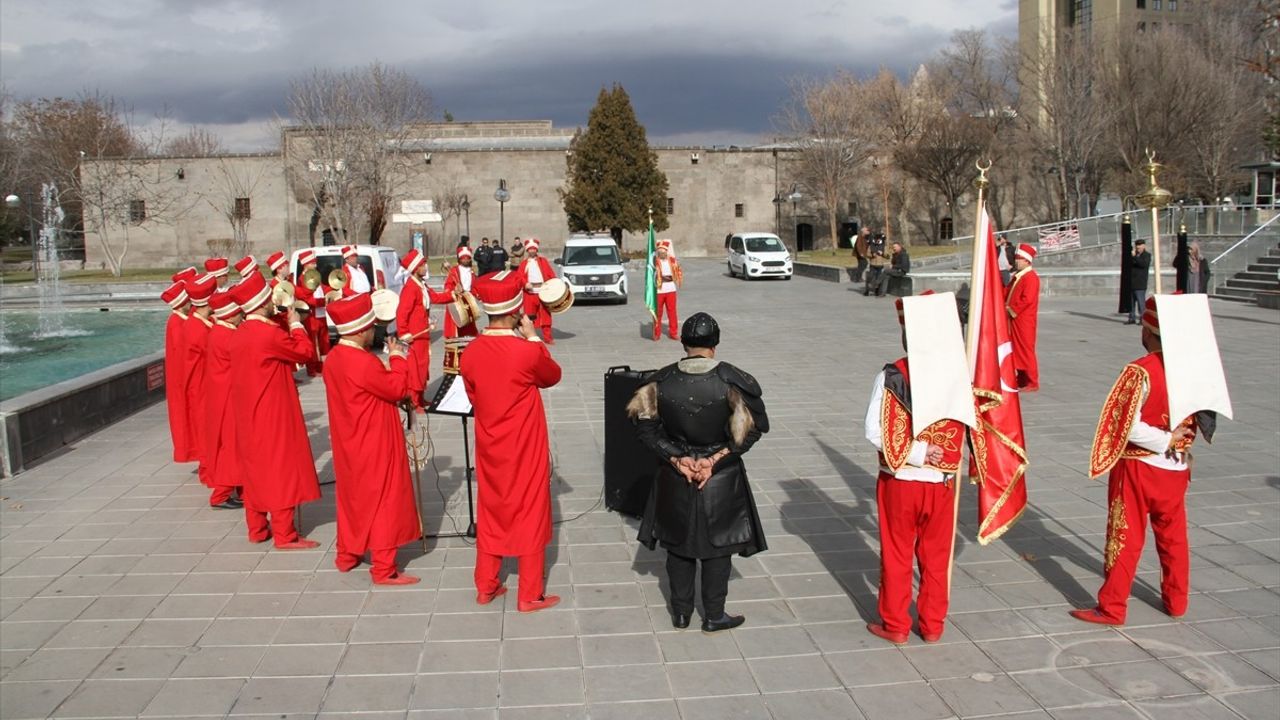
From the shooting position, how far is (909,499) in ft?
15.4

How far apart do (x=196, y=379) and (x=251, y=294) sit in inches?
77.2

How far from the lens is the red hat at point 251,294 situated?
639cm

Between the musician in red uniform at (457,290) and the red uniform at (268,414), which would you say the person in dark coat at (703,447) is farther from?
the musician in red uniform at (457,290)

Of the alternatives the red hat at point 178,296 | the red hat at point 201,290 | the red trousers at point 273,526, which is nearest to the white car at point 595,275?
the red hat at point 178,296

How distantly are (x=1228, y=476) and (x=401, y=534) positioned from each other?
6.76 metres

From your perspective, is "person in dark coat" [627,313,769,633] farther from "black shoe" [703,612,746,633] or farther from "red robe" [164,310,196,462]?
"red robe" [164,310,196,462]

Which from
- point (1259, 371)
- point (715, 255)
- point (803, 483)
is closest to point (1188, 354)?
point (803, 483)

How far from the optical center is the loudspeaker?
6.77m

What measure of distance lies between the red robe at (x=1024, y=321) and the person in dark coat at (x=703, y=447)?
7.34 metres

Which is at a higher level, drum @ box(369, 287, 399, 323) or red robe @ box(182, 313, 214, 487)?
drum @ box(369, 287, 399, 323)

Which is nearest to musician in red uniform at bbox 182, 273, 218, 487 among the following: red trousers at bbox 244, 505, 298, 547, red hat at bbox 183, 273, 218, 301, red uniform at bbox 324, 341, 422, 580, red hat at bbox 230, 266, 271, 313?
red hat at bbox 183, 273, 218, 301

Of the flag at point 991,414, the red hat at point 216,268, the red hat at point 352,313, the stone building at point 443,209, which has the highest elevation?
the stone building at point 443,209

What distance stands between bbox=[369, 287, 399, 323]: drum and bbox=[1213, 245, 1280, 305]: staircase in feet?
74.7

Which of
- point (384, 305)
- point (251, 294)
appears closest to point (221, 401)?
point (251, 294)
